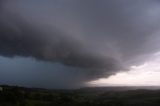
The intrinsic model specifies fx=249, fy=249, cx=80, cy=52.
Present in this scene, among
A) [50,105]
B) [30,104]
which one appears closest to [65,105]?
[50,105]

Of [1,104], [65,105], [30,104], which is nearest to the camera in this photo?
[1,104]

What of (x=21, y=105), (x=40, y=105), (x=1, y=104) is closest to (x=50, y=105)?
(x=40, y=105)

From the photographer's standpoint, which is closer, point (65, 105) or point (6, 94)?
point (6, 94)

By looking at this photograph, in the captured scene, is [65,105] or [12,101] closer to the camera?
[12,101]

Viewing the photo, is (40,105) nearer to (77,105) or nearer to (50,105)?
(50,105)

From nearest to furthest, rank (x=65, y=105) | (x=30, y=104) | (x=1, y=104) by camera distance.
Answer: (x=1, y=104) → (x=30, y=104) → (x=65, y=105)

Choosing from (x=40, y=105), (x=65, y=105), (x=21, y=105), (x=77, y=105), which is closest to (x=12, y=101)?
(x=21, y=105)

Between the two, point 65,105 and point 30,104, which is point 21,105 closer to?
point 30,104
